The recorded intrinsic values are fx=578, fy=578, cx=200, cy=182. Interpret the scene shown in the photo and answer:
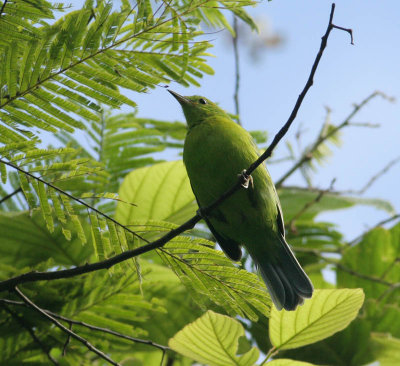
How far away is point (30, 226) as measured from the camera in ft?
10.8

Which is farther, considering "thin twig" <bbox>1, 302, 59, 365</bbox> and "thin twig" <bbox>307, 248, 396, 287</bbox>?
"thin twig" <bbox>307, 248, 396, 287</bbox>

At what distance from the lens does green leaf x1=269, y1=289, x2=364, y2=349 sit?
2355mm

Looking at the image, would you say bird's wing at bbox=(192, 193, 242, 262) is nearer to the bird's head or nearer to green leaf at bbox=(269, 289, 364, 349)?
the bird's head

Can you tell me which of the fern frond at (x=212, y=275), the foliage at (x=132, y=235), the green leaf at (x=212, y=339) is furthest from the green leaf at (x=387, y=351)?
the green leaf at (x=212, y=339)

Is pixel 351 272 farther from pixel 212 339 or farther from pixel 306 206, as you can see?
pixel 212 339

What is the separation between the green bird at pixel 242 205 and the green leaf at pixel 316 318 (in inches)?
39.3

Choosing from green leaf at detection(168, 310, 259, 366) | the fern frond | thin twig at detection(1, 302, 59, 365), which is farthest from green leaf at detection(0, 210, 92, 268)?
green leaf at detection(168, 310, 259, 366)

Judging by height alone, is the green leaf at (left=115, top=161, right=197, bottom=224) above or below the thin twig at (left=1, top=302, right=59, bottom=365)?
above

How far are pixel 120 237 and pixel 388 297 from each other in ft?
8.84

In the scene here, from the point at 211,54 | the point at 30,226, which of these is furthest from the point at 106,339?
the point at 211,54

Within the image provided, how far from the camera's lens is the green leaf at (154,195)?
138 inches

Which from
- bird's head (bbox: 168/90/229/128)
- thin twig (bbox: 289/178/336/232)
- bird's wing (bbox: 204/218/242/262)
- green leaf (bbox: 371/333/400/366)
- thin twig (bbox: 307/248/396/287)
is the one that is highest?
bird's head (bbox: 168/90/229/128)

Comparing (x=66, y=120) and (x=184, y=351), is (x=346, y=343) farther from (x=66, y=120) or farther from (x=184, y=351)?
(x=66, y=120)

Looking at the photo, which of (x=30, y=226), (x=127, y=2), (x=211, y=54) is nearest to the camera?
(x=127, y=2)
